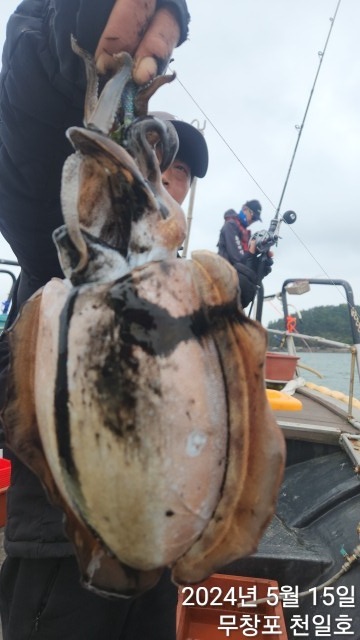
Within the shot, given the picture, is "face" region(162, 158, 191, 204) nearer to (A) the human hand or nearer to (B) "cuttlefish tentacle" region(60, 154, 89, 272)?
(A) the human hand

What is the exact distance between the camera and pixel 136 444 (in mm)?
901

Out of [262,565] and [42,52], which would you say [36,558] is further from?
[262,565]

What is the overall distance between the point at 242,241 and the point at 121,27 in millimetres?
5177

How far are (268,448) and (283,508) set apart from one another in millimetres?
3549

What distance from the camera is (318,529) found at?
12.0 feet

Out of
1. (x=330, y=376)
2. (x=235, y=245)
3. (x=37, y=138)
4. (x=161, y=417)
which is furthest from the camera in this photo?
(x=330, y=376)

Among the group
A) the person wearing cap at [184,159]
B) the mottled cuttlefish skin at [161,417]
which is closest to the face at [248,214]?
the person wearing cap at [184,159]

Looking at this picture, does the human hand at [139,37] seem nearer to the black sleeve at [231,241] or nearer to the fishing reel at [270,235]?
the fishing reel at [270,235]

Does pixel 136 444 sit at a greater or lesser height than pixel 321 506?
greater

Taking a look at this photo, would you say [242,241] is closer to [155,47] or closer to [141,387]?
[155,47]

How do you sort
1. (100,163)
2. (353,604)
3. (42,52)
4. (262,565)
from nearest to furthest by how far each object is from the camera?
(100,163)
(42,52)
(353,604)
(262,565)

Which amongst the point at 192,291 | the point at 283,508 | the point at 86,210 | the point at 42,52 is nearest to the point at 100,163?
the point at 86,210

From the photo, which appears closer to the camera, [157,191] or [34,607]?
[157,191]

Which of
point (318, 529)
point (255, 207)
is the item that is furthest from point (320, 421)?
point (255, 207)
